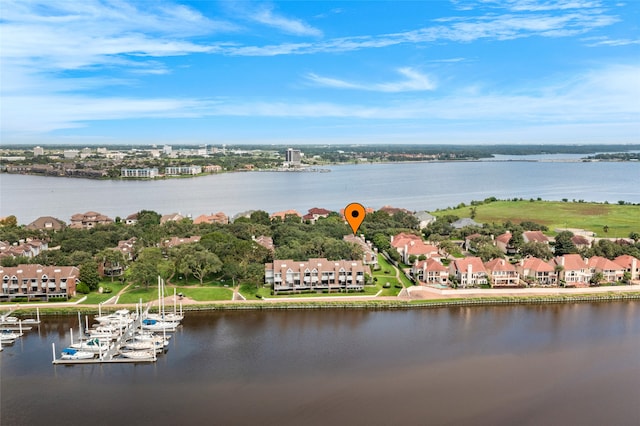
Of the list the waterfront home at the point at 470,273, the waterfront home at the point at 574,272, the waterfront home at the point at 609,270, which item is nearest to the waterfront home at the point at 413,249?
the waterfront home at the point at 470,273


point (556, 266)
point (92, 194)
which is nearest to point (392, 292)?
point (556, 266)

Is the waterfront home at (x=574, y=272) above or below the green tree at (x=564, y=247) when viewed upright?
below

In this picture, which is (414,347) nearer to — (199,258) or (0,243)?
(199,258)

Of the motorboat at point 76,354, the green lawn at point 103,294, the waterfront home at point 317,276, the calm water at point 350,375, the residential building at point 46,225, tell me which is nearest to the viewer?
the calm water at point 350,375

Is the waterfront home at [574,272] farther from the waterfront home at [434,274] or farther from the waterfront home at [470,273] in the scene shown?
the waterfront home at [434,274]

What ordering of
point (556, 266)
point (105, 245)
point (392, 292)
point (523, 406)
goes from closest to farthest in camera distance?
point (523, 406)
point (392, 292)
point (556, 266)
point (105, 245)

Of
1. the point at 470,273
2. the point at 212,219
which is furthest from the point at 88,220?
the point at 470,273

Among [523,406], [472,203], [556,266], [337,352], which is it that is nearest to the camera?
[523,406]

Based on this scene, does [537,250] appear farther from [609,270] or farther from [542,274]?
[609,270]
